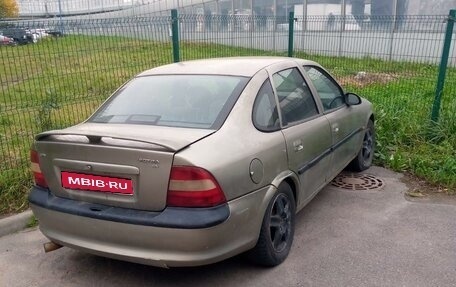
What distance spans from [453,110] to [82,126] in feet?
17.0

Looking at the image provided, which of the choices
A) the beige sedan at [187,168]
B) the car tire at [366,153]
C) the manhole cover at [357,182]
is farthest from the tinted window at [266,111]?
the car tire at [366,153]

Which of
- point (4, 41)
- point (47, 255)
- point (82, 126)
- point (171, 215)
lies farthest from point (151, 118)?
point (4, 41)

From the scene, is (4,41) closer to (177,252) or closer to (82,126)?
(82,126)

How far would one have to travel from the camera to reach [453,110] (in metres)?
6.15

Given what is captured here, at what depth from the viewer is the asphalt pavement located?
3.13m

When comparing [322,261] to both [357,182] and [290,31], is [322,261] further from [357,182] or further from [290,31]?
[290,31]

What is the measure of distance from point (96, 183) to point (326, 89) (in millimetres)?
2595

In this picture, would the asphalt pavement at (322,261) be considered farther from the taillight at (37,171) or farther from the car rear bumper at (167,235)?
the taillight at (37,171)

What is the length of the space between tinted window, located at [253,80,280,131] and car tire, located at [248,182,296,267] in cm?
46

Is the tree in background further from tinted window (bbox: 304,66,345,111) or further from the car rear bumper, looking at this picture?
the car rear bumper

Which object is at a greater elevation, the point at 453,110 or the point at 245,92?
the point at 245,92

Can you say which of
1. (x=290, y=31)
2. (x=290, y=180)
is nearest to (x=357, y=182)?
(x=290, y=180)

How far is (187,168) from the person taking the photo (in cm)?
257

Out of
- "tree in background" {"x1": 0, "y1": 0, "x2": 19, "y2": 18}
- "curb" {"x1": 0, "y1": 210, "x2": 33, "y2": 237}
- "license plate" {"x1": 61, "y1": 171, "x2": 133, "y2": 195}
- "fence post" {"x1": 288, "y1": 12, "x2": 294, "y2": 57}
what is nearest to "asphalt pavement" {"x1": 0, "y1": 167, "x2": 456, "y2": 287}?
"curb" {"x1": 0, "y1": 210, "x2": 33, "y2": 237}
